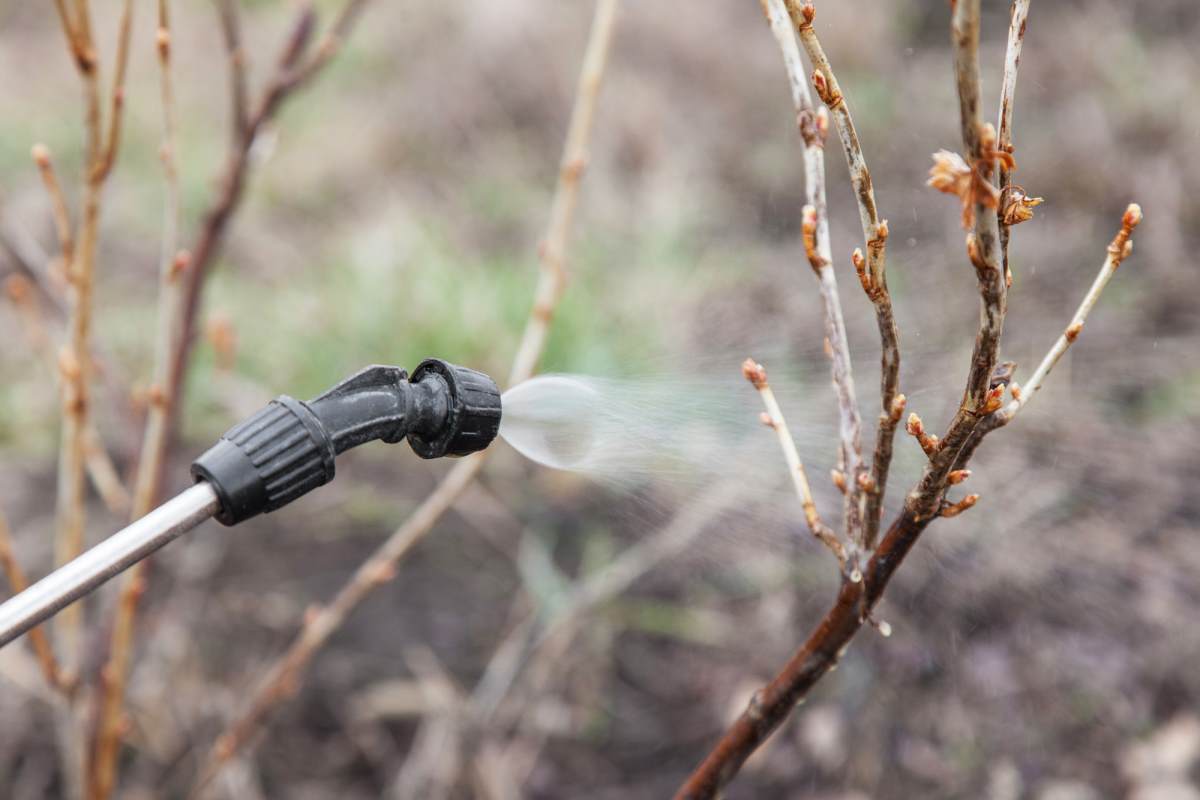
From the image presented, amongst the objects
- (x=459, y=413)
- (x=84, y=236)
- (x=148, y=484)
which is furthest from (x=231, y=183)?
(x=459, y=413)

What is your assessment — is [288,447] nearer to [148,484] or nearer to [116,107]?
[116,107]

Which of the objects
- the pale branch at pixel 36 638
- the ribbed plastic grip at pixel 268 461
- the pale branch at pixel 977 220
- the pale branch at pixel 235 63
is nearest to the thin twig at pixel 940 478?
the pale branch at pixel 977 220

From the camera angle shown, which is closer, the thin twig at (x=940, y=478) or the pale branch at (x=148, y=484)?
the thin twig at (x=940, y=478)

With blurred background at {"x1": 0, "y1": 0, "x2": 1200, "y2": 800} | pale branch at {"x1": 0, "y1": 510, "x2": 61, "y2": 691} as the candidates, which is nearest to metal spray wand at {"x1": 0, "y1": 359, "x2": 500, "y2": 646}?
pale branch at {"x1": 0, "y1": 510, "x2": 61, "y2": 691}

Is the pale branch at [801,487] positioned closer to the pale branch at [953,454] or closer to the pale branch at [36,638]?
the pale branch at [953,454]

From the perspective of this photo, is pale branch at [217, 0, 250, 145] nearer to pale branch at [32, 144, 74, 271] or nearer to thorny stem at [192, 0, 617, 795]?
pale branch at [32, 144, 74, 271]

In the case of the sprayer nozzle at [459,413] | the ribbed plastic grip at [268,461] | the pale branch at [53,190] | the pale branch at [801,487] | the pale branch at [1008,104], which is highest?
the pale branch at [1008,104]

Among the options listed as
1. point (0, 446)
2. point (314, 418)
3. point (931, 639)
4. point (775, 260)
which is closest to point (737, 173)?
point (775, 260)
